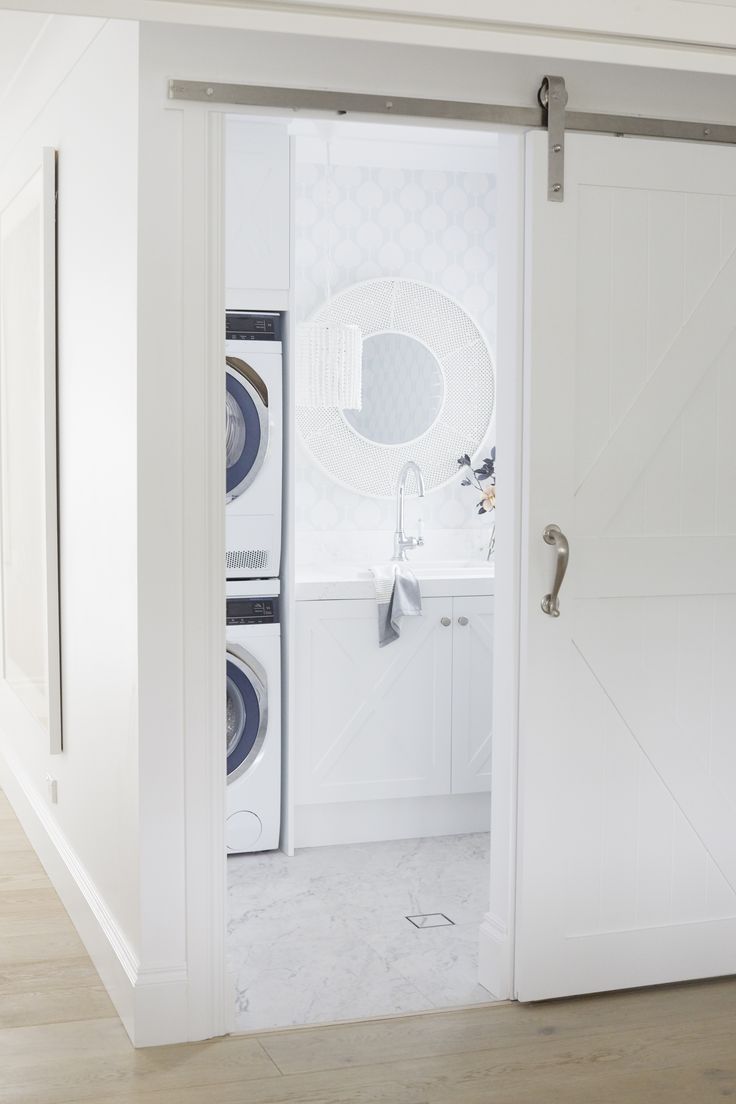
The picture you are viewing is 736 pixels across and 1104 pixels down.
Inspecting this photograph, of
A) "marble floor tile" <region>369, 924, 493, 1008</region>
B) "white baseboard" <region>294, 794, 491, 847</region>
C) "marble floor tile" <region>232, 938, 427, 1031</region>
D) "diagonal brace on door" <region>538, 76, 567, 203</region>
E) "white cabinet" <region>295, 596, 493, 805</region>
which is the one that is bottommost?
"marble floor tile" <region>232, 938, 427, 1031</region>

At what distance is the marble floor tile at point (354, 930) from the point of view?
303 cm

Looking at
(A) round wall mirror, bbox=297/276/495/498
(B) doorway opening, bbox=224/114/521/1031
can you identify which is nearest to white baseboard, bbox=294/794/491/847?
(B) doorway opening, bbox=224/114/521/1031

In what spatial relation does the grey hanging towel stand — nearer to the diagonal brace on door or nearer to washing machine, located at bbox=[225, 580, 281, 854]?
washing machine, located at bbox=[225, 580, 281, 854]

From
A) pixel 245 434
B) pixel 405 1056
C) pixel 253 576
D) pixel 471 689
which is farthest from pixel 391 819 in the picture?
pixel 405 1056

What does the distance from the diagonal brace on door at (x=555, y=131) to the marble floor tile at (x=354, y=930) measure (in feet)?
6.63

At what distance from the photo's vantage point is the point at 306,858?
4.12 metres

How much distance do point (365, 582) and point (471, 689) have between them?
22.3 inches

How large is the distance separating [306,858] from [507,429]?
1.87m

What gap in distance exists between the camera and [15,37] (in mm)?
3516

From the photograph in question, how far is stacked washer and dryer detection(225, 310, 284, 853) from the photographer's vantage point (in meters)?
4.00

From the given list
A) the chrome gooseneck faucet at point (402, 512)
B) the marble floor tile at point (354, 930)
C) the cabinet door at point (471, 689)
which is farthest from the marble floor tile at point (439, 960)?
the chrome gooseneck faucet at point (402, 512)

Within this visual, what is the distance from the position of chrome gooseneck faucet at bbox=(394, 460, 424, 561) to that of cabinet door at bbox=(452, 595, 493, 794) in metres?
0.60

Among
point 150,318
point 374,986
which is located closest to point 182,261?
point 150,318

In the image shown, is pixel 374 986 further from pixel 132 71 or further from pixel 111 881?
pixel 132 71
